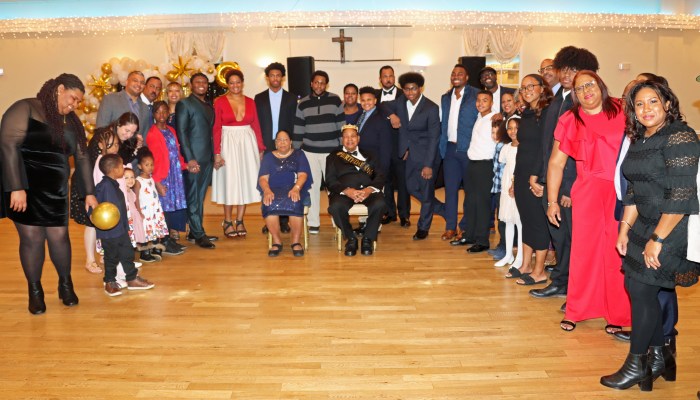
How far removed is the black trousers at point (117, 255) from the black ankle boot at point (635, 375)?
3.51 meters

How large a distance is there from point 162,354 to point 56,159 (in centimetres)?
161

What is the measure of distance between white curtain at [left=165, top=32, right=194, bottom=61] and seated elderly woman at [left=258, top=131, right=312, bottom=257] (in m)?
9.37

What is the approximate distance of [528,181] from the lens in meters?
5.02

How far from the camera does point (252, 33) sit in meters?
14.9

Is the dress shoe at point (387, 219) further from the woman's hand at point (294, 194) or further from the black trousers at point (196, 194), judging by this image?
the black trousers at point (196, 194)

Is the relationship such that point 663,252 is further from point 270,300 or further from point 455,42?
point 455,42

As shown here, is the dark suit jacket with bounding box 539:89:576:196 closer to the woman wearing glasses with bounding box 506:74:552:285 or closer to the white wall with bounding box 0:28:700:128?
the woman wearing glasses with bounding box 506:74:552:285

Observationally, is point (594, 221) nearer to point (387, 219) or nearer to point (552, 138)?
point (552, 138)

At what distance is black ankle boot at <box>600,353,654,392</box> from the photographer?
325cm

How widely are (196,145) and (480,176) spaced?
275 centimetres

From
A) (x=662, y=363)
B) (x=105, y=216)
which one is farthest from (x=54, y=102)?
(x=662, y=363)

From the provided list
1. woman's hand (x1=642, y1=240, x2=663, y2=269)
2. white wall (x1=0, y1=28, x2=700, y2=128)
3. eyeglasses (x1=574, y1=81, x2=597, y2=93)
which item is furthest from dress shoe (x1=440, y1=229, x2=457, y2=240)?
white wall (x1=0, y1=28, x2=700, y2=128)

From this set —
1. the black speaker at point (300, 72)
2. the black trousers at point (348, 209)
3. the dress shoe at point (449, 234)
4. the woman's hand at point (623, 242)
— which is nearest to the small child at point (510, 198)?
the dress shoe at point (449, 234)

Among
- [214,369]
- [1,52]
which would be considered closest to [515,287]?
[214,369]
